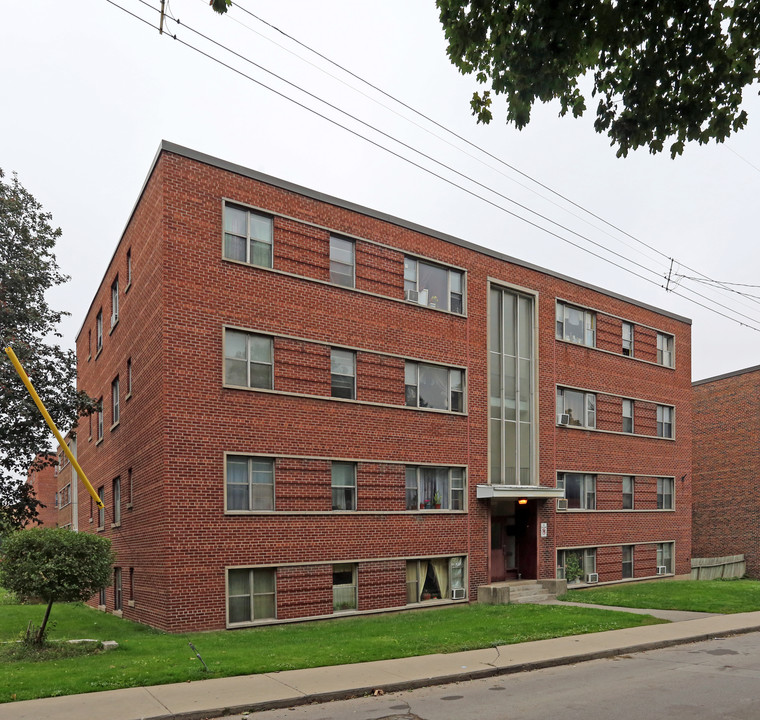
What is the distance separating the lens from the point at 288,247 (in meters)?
20.7

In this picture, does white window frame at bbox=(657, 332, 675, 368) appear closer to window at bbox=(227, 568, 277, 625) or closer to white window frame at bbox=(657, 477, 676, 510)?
white window frame at bbox=(657, 477, 676, 510)

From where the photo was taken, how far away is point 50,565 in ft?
47.8

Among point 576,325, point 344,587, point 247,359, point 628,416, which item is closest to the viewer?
point 247,359

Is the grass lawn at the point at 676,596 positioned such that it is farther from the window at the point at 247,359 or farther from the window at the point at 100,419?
the window at the point at 100,419

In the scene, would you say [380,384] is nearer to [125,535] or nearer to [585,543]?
[125,535]

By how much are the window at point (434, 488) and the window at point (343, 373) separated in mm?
3117

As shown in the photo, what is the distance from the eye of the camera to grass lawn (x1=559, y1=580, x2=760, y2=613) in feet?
71.1

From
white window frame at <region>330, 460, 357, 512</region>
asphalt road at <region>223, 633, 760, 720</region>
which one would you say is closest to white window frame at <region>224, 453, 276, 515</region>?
white window frame at <region>330, 460, 357, 512</region>

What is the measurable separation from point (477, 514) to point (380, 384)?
18.1 ft

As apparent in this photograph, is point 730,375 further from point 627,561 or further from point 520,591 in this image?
point 520,591

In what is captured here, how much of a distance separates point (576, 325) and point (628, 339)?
12.0 feet

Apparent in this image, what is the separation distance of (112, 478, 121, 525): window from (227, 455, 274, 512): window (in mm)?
6389

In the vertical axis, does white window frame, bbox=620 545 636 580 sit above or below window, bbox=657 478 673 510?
below

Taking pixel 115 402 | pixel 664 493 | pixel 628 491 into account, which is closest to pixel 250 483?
pixel 115 402
